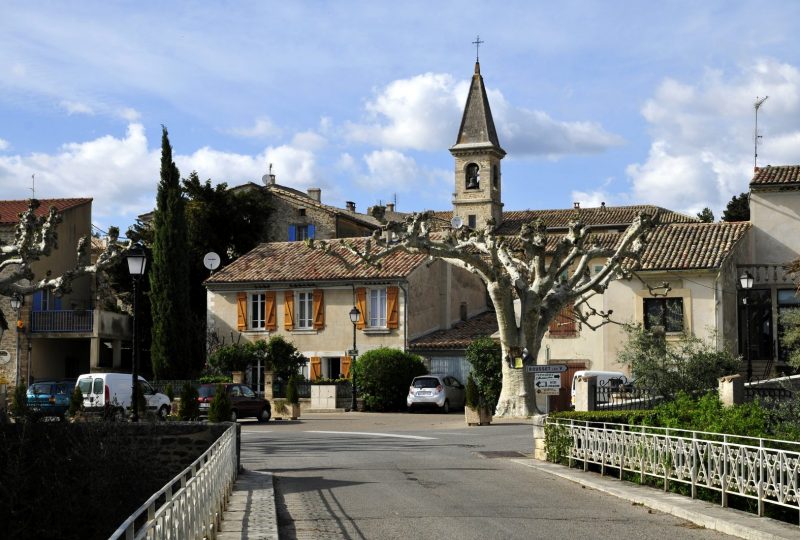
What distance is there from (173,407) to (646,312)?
1889 cm

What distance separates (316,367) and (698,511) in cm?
3692

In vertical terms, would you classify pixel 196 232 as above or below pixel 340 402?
above

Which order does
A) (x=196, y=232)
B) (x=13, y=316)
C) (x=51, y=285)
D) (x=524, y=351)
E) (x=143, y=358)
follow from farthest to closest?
(x=196, y=232) < (x=143, y=358) < (x=13, y=316) < (x=524, y=351) < (x=51, y=285)

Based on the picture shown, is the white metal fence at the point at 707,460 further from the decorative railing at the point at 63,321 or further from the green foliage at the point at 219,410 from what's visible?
the decorative railing at the point at 63,321

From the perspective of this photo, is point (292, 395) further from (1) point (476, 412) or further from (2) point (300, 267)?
(2) point (300, 267)

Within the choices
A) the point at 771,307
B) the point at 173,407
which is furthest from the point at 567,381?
the point at 173,407

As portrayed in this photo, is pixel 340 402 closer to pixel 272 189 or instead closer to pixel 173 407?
pixel 173 407

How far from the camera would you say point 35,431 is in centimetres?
1647

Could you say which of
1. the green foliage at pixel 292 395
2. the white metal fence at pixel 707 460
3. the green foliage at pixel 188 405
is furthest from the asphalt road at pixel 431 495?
the green foliage at pixel 292 395

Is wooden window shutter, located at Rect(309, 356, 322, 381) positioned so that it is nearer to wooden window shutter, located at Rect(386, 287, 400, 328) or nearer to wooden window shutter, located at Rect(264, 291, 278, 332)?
wooden window shutter, located at Rect(264, 291, 278, 332)

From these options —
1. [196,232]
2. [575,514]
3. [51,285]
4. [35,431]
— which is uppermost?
[196,232]

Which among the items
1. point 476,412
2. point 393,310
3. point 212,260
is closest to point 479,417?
point 476,412

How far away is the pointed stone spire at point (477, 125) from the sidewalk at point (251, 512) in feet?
202

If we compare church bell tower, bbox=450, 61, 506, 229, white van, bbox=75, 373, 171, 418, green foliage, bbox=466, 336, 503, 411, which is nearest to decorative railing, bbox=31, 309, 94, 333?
white van, bbox=75, 373, 171, 418
